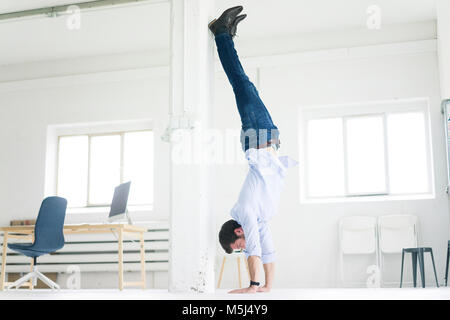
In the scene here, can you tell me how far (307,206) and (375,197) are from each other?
86cm

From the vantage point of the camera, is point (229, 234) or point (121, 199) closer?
point (229, 234)

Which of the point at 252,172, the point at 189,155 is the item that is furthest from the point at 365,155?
the point at 189,155

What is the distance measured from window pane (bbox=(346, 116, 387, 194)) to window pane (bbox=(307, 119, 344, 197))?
13 centimetres

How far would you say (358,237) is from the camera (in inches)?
268

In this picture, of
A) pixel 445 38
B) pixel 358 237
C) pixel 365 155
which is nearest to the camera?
pixel 445 38

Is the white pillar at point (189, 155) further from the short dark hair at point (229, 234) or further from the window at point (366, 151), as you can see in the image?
the window at point (366, 151)

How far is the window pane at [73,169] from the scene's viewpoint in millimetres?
8203

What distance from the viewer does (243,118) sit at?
354 centimetres

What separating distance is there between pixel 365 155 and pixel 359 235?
1108mm

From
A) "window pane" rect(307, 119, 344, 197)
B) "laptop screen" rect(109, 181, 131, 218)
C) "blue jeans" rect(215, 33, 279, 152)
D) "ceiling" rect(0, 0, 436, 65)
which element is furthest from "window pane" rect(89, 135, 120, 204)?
"blue jeans" rect(215, 33, 279, 152)

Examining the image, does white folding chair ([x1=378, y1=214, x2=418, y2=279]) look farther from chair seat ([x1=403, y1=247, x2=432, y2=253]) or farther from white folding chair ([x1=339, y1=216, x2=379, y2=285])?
chair seat ([x1=403, y1=247, x2=432, y2=253])

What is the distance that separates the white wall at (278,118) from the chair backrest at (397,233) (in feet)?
0.56

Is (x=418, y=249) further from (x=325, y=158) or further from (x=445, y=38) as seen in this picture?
(x=445, y=38)
